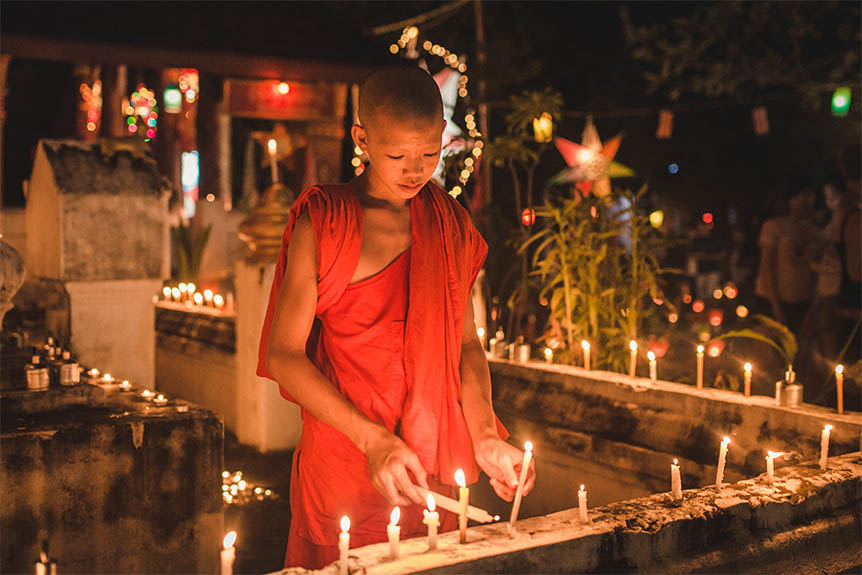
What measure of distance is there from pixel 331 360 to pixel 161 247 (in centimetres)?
363

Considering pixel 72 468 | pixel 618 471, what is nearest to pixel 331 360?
pixel 72 468

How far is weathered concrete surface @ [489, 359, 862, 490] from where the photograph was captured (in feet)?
12.5

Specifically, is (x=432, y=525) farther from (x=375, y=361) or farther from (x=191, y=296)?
(x=191, y=296)

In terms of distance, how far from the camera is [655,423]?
4297mm

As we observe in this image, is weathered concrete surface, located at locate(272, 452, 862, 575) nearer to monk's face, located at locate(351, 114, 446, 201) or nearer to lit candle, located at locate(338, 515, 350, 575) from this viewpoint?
lit candle, located at locate(338, 515, 350, 575)

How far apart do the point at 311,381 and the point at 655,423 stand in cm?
261

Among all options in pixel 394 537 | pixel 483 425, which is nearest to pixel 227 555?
pixel 394 537

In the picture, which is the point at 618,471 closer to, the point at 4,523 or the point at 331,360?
the point at 331,360

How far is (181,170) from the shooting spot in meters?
15.8

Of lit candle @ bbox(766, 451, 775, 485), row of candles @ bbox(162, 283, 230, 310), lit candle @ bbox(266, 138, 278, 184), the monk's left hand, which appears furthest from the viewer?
row of candles @ bbox(162, 283, 230, 310)

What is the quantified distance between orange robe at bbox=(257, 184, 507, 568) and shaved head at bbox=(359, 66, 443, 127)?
0.85 feet

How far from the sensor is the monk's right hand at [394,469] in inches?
79.6

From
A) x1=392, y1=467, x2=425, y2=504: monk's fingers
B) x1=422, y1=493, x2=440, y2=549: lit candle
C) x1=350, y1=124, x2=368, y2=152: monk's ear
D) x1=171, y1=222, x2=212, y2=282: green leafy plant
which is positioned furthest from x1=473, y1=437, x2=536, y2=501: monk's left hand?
x1=171, y1=222, x2=212, y2=282: green leafy plant

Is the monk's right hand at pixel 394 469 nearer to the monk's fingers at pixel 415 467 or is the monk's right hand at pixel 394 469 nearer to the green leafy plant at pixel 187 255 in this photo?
the monk's fingers at pixel 415 467
